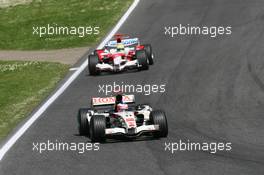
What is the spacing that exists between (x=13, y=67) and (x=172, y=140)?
47.5ft

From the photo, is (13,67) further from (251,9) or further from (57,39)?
(251,9)

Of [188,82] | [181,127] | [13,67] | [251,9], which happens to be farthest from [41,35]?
[181,127]

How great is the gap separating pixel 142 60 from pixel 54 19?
44.8 ft

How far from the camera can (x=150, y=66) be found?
2719 cm

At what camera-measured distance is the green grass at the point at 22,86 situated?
73.7 ft

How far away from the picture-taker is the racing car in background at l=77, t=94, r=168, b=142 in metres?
17.5

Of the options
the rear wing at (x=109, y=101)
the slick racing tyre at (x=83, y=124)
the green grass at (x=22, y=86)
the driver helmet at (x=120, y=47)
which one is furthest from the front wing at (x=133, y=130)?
the driver helmet at (x=120, y=47)
